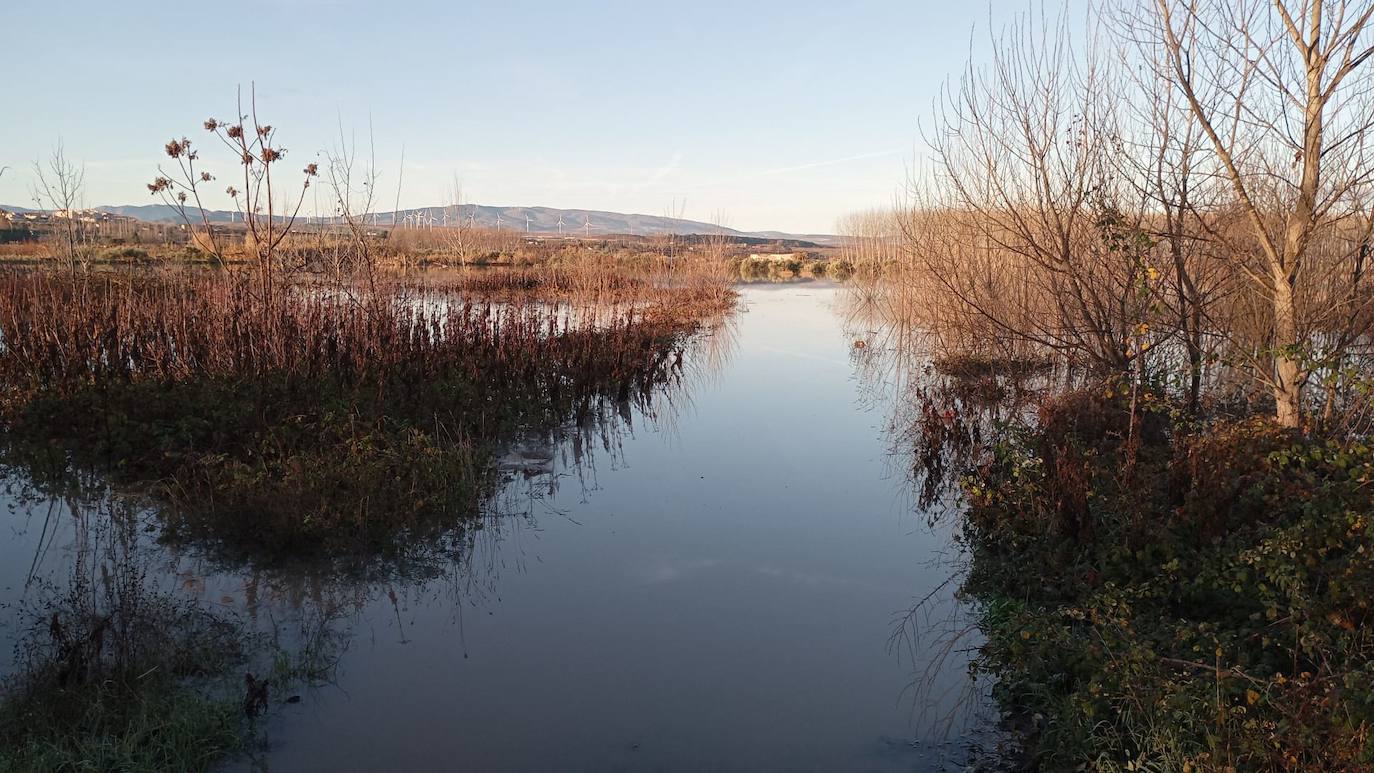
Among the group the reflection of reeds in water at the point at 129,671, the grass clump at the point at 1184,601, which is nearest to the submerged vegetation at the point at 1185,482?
the grass clump at the point at 1184,601

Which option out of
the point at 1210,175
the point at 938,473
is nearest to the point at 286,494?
the point at 938,473

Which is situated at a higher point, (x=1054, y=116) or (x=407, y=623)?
(x=1054, y=116)

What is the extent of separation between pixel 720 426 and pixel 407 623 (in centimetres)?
544

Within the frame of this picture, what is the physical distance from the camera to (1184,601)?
13.4ft

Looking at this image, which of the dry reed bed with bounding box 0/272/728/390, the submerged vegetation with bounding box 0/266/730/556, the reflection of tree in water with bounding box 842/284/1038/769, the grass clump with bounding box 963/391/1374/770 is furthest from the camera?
the dry reed bed with bounding box 0/272/728/390

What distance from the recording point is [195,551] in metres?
5.06

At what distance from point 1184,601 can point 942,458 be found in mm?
3724

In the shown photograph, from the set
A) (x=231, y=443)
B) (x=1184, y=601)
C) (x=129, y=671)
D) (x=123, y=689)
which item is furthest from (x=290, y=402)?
(x=1184, y=601)

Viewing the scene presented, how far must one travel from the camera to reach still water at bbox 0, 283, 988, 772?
3.40 metres

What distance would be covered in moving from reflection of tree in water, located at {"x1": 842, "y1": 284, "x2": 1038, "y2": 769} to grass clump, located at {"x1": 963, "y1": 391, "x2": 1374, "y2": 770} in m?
0.14

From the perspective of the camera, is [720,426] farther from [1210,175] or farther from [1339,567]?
[1339,567]

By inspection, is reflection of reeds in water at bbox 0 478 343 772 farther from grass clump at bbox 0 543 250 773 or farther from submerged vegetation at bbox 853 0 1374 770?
submerged vegetation at bbox 853 0 1374 770

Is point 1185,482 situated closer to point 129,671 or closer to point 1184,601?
point 1184,601

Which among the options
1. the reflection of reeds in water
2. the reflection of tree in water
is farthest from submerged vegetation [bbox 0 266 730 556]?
the reflection of tree in water
